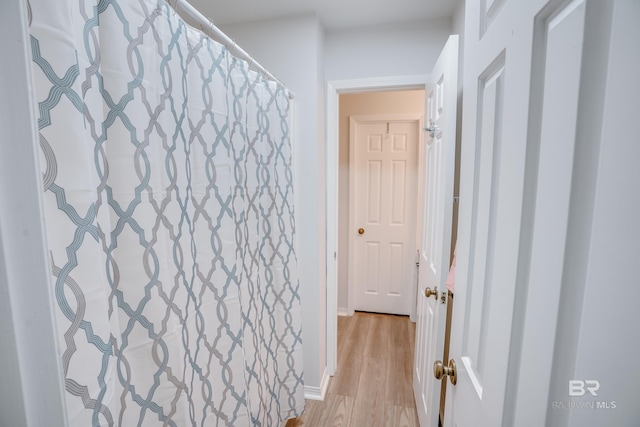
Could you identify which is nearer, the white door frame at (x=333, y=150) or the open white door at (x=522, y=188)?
the open white door at (x=522, y=188)

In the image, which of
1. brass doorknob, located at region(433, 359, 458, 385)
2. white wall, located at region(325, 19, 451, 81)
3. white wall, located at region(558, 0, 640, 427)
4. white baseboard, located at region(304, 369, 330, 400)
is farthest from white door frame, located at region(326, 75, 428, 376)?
white wall, located at region(558, 0, 640, 427)

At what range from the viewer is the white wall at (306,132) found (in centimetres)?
169

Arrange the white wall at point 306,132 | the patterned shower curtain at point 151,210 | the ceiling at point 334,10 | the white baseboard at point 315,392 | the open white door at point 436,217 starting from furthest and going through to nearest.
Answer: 1. the white baseboard at point 315,392
2. the white wall at point 306,132
3. the ceiling at point 334,10
4. the open white door at point 436,217
5. the patterned shower curtain at point 151,210

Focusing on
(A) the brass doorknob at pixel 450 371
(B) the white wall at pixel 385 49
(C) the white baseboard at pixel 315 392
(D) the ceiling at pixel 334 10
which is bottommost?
(C) the white baseboard at pixel 315 392

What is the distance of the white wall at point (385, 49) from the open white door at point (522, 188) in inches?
44.2

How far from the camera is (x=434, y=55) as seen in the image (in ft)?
5.67

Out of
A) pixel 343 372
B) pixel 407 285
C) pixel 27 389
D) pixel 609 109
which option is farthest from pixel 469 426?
pixel 407 285

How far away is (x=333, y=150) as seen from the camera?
1.93m

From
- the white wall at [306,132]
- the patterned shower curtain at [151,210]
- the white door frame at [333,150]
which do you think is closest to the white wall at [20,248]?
the patterned shower curtain at [151,210]

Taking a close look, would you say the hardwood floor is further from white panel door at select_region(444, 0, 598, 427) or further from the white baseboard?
white panel door at select_region(444, 0, 598, 427)

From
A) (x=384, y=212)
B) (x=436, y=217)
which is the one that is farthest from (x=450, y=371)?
(x=384, y=212)

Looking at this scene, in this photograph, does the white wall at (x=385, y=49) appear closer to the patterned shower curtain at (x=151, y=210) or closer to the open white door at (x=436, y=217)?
the open white door at (x=436, y=217)

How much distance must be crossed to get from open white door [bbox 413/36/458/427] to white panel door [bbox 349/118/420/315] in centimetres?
121

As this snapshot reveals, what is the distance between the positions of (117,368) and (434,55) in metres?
2.08
